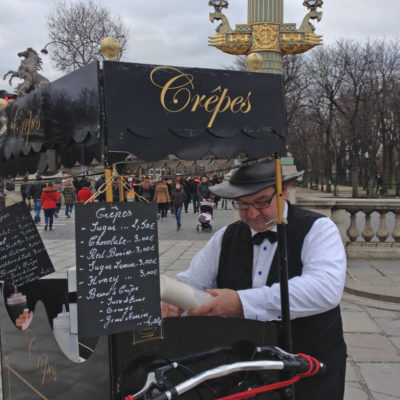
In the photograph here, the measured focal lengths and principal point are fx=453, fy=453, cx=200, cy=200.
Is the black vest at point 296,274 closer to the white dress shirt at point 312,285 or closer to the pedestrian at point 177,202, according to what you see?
the white dress shirt at point 312,285

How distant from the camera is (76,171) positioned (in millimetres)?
2391

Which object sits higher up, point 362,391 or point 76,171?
point 76,171

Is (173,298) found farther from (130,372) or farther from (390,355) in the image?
(390,355)

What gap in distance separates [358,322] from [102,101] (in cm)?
450

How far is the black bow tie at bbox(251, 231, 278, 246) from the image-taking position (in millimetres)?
2297

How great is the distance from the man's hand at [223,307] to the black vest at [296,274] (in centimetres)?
28

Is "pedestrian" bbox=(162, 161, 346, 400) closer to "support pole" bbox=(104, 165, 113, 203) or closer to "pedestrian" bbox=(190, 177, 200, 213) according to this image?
"support pole" bbox=(104, 165, 113, 203)

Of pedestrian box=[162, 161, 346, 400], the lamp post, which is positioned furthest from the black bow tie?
the lamp post

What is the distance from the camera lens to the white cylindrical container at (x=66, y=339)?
2350mm

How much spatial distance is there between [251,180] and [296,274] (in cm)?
51

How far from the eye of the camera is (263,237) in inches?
91.3

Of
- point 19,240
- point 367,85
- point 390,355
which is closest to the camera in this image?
point 19,240

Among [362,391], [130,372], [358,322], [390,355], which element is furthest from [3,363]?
[358,322]

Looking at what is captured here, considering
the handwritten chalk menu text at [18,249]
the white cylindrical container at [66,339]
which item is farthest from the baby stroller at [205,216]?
the white cylindrical container at [66,339]
